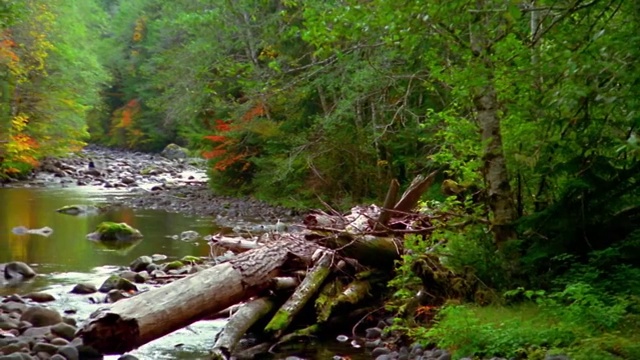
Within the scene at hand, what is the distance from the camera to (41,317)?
841cm

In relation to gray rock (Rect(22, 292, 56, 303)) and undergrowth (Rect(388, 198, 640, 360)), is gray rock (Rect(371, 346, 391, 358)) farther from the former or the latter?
gray rock (Rect(22, 292, 56, 303))

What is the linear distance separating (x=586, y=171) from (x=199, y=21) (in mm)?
17424

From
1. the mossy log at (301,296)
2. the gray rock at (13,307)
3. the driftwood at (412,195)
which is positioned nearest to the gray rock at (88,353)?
the mossy log at (301,296)

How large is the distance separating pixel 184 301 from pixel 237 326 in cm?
59

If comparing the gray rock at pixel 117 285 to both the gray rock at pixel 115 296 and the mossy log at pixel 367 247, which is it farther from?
the mossy log at pixel 367 247

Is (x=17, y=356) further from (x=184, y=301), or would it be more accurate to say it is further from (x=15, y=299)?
(x=15, y=299)

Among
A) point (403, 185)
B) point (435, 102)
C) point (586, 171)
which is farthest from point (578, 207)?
point (403, 185)

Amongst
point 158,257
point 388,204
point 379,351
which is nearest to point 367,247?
point 388,204

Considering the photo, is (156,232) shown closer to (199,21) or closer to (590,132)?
(199,21)

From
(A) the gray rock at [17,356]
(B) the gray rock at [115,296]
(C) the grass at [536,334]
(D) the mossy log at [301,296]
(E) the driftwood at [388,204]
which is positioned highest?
(E) the driftwood at [388,204]

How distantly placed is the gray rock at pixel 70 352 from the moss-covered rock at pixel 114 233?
32.6 ft

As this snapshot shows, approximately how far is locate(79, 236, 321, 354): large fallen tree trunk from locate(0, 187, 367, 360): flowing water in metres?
0.37

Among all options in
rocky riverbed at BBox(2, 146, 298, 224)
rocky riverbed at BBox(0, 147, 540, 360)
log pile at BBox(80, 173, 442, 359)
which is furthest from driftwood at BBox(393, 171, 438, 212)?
rocky riverbed at BBox(2, 146, 298, 224)

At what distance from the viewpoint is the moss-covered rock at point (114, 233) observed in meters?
16.8
